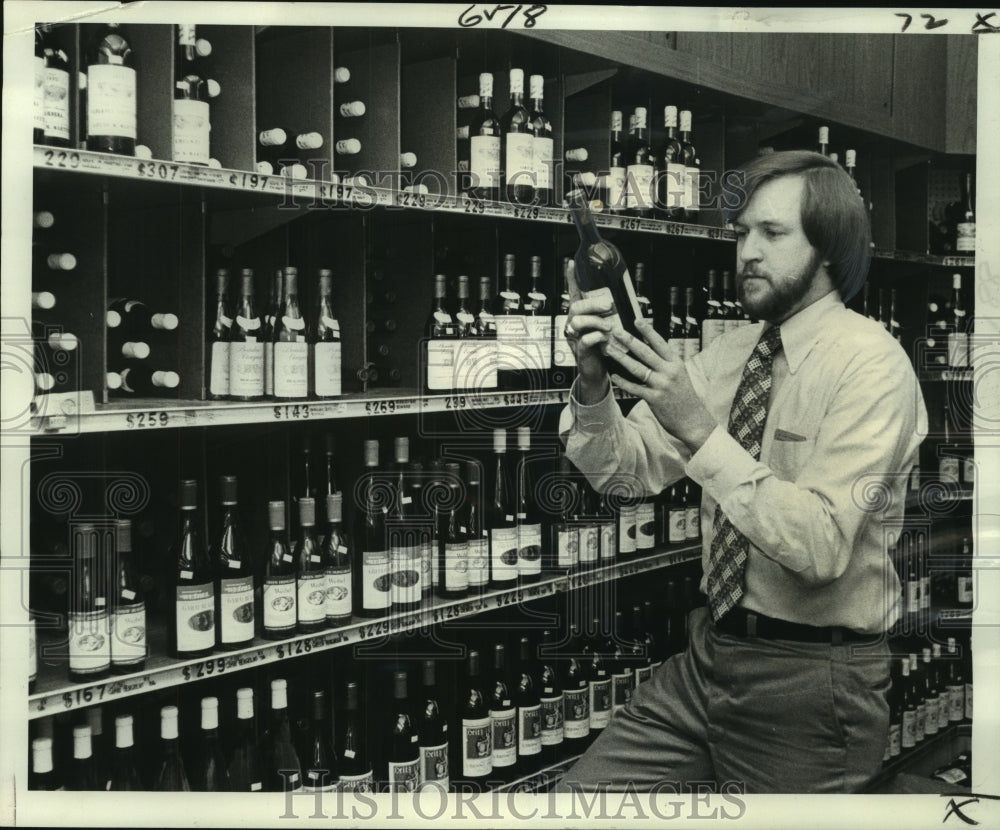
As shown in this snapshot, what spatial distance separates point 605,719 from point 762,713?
2.33 ft

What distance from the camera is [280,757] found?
2395 millimetres

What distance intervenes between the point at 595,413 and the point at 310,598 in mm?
752

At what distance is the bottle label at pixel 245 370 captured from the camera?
2068 mm

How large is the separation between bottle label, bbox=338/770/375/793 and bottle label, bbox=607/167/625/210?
158 centimetres

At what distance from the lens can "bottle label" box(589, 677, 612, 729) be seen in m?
2.66

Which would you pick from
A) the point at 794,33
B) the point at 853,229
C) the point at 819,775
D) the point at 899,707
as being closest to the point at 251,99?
the point at 794,33

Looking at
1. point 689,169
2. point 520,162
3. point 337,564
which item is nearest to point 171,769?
point 337,564

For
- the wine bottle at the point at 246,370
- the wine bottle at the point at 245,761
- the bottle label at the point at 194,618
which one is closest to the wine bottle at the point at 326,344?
the wine bottle at the point at 246,370

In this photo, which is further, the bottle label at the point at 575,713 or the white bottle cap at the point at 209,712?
the bottle label at the point at 575,713

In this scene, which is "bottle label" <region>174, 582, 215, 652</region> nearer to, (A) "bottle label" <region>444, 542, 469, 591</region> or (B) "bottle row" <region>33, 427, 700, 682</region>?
(B) "bottle row" <region>33, 427, 700, 682</region>

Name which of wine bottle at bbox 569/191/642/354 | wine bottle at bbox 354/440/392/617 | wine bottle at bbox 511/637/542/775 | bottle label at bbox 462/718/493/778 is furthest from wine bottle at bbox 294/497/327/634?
wine bottle at bbox 569/191/642/354

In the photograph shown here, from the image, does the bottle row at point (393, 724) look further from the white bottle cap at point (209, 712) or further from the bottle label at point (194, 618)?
the bottle label at point (194, 618)

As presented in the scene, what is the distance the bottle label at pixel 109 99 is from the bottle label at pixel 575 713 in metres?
1.77

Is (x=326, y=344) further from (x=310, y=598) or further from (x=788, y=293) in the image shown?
(x=788, y=293)
